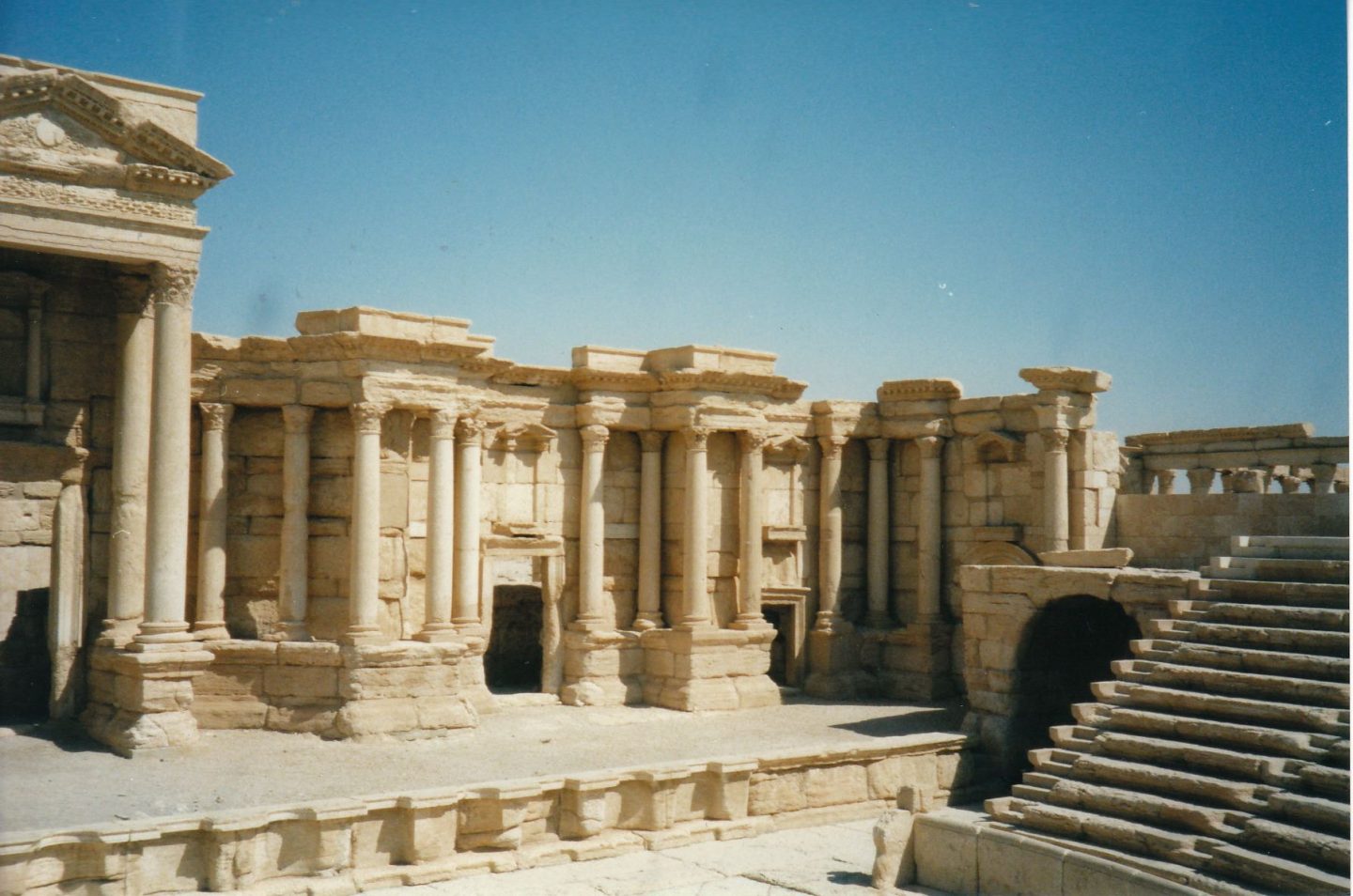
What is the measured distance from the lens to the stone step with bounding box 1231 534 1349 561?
1493 cm

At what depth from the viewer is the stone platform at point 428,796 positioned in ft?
36.8

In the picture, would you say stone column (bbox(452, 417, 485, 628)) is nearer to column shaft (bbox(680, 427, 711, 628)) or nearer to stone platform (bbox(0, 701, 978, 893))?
stone platform (bbox(0, 701, 978, 893))

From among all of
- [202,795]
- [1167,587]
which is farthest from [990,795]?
[202,795]

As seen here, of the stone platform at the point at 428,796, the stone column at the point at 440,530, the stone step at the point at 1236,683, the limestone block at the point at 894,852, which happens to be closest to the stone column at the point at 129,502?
the stone platform at the point at 428,796

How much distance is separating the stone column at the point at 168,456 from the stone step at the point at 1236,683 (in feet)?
34.5

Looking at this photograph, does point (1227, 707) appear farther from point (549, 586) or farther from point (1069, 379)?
point (549, 586)

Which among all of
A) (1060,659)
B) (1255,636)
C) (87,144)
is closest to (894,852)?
(1255,636)

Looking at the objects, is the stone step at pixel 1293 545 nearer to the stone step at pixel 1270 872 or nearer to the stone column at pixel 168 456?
the stone step at pixel 1270 872

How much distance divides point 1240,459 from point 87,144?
1870 cm

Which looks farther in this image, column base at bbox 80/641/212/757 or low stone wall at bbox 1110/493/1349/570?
low stone wall at bbox 1110/493/1349/570

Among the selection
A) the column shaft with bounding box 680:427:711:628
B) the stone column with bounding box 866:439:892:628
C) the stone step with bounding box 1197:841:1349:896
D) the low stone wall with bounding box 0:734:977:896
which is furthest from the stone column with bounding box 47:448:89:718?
the stone step with bounding box 1197:841:1349:896

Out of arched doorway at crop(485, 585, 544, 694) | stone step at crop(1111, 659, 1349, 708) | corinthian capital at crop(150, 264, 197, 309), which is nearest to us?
stone step at crop(1111, 659, 1349, 708)

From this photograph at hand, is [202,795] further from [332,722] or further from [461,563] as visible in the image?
[461,563]

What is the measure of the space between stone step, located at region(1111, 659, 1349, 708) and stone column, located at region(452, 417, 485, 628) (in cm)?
832
